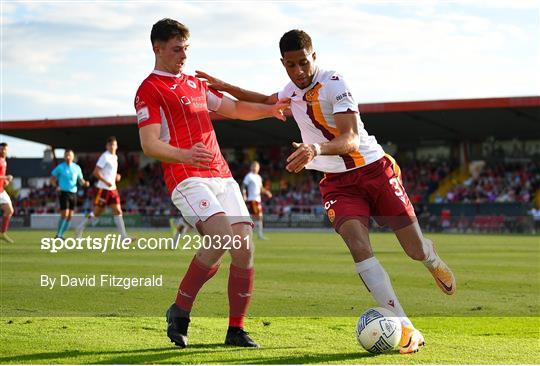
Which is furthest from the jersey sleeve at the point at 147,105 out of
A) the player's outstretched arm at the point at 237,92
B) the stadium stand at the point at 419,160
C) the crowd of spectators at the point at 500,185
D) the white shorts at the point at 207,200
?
the crowd of spectators at the point at 500,185

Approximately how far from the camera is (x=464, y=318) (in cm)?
876

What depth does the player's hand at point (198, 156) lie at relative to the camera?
249 inches

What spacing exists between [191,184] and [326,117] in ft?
4.06

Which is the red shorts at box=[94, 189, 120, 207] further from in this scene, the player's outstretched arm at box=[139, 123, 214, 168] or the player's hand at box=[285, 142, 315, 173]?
the player's hand at box=[285, 142, 315, 173]

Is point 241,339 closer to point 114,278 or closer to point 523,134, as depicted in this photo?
point 114,278

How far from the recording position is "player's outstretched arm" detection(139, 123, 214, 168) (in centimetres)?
634

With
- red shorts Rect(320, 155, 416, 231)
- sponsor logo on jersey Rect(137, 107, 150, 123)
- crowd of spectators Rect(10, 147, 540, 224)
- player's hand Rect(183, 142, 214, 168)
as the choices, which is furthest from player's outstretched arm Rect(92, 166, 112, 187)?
crowd of spectators Rect(10, 147, 540, 224)

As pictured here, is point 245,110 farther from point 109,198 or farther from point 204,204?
point 109,198

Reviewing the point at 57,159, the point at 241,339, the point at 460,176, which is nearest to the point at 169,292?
the point at 241,339

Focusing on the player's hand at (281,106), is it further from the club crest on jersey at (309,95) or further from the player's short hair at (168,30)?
the player's short hair at (168,30)

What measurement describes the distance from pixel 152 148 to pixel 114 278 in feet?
21.4

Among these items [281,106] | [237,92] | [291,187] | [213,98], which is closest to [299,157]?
[281,106]

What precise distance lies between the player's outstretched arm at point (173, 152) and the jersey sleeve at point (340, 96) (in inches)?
43.1

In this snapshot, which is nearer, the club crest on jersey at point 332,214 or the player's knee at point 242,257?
the player's knee at point 242,257
